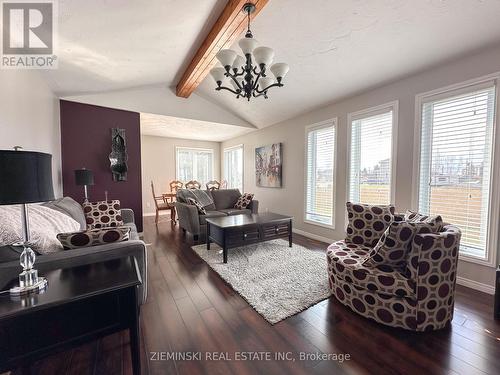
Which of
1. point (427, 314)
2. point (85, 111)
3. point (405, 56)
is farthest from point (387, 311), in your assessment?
point (85, 111)

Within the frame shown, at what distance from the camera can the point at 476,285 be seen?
2273mm

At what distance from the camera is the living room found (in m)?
1.32

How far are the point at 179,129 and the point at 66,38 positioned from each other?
334cm

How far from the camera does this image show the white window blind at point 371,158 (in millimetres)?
2996

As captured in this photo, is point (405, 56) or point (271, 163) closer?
point (405, 56)

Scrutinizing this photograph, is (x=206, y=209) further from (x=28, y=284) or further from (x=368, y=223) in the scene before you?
(x=28, y=284)

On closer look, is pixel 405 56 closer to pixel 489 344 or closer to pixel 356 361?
pixel 489 344

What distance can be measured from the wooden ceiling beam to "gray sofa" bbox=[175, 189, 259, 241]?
215cm

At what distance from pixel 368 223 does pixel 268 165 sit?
10.2 ft

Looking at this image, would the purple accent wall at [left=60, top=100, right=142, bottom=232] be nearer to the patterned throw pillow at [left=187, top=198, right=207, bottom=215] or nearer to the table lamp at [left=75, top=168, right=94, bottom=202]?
the table lamp at [left=75, top=168, right=94, bottom=202]

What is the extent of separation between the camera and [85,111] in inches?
149

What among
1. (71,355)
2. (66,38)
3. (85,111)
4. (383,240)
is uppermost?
(66,38)

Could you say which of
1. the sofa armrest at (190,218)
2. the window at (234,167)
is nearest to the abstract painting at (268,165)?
the window at (234,167)

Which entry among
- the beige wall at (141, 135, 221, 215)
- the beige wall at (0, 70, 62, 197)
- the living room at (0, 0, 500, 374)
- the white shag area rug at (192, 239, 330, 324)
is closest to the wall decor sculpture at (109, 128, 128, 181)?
the living room at (0, 0, 500, 374)
